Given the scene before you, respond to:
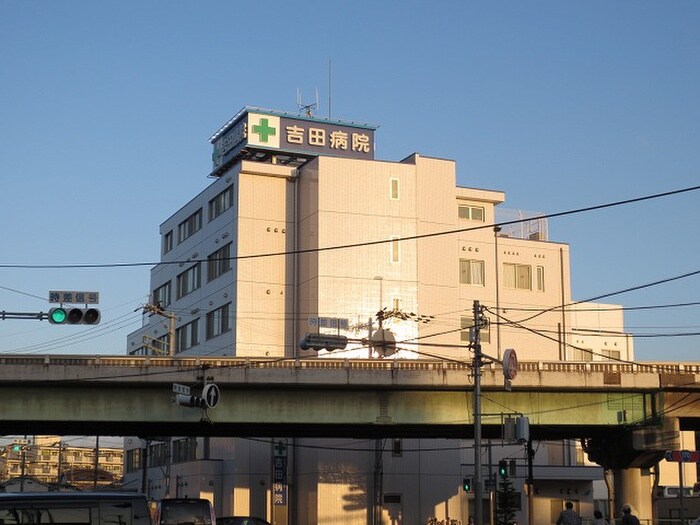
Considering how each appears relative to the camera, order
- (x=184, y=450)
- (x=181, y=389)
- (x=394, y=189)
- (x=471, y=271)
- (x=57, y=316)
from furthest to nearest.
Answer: (x=471, y=271) → (x=184, y=450) → (x=394, y=189) → (x=181, y=389) → (x=57, y=316)

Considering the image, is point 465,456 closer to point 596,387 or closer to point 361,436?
point 361,436

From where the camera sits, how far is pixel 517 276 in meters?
80.6

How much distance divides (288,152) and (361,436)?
33440 mm

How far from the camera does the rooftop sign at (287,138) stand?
265ft

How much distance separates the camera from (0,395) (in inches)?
1743

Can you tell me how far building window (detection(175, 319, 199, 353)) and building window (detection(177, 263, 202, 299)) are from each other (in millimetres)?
2710

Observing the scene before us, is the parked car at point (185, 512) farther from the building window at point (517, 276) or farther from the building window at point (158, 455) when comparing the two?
the building window at point (517, 276)

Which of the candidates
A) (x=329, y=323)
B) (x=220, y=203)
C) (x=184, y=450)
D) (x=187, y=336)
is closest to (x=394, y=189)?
(x=329, y=323)

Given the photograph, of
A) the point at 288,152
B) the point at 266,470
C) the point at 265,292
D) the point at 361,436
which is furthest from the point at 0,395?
the point at 288,152

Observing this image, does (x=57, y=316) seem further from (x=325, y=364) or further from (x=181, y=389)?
(x=325, y=364)

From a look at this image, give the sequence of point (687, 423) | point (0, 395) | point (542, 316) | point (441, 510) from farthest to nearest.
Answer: point (542, 316) → point (441, 510) → point (687, 423) → point (0, 395)

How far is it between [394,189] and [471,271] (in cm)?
983

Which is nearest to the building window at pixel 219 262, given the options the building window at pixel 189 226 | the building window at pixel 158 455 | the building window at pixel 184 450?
the building window at pixel 189 226

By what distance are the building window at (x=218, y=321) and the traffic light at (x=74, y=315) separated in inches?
1631
